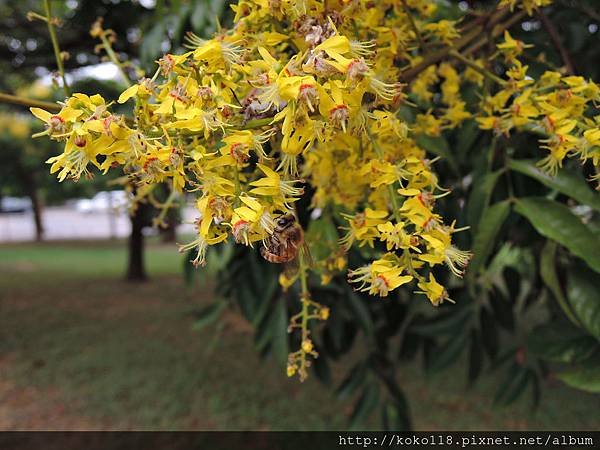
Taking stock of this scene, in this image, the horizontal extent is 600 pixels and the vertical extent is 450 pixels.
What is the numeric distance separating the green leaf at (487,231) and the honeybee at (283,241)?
0.45 m

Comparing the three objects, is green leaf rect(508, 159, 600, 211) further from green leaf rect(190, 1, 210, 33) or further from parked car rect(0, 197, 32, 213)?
parked car rect(0, 197, 32, 213)

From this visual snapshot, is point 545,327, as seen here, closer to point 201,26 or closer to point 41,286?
point 201,26

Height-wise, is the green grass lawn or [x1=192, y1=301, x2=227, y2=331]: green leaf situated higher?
[x1=192, y1=301, x2=227, y2=331]: green leaf

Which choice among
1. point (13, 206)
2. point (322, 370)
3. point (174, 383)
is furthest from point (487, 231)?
point (13, 206)

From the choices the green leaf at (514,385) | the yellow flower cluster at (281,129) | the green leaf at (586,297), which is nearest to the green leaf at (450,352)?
the green leaf at (514,385)

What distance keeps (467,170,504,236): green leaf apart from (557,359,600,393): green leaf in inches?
12.1

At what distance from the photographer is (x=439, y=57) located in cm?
81

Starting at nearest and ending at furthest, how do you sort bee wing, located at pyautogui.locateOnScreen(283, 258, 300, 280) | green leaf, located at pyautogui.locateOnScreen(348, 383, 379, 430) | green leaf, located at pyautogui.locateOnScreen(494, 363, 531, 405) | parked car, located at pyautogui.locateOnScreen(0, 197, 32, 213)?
bee wing, located at pyautogui.locateOnScreen(283, 258, 300, 280) < green leaf, located at pyautogui.locateOnScreen(348, 383, 379, 430) < green leaf, located at pyautogui.locateOnScreen(494, 363, 531, 405) < parked car, located at pyautogui.locateOnScreen(0, 197, 32, 213)

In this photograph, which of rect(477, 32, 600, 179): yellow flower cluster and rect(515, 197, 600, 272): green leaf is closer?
rect(477, 32, 600, 179): yellow flower cluster

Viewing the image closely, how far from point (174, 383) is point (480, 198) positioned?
106 inches

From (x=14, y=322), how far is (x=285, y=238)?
15.9 ft

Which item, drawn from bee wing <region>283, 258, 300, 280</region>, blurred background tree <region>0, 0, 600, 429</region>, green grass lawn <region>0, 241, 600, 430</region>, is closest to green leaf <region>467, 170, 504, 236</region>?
blurred background tree <region>0, 0, 600, 429</region>

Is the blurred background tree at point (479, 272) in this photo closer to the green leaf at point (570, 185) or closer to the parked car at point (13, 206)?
the green leaf at point (570, 185)

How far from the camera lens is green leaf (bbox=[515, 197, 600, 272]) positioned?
2.62ft
